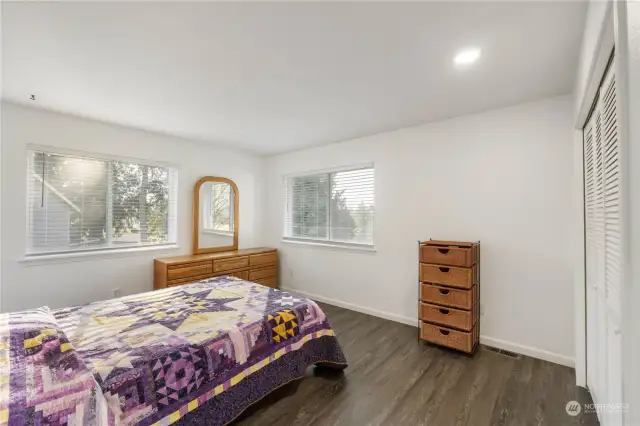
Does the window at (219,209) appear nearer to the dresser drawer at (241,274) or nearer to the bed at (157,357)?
the dresser drawer at (241,274)

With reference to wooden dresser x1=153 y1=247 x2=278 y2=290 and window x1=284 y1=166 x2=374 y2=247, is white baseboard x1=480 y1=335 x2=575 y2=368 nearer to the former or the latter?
window x1=284 y1=166 x2=374 y2=247

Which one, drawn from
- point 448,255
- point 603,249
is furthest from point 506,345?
point 603,249

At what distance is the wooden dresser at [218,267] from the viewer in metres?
3.38

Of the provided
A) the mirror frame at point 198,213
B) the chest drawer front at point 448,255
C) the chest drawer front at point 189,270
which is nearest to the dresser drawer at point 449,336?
the chest drawer front at point 448,255

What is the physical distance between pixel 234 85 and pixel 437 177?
2.25m

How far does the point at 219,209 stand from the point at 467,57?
3652 mm

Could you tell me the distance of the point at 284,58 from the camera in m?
1.90

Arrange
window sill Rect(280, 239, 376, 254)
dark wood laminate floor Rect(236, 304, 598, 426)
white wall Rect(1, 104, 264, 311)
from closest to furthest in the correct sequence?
dark wood laminate floor Rect(236, 304, 598, 426) → white wall Rect(1, 104, 264, 311) → window sill Rect(280, 239, 376, 254)

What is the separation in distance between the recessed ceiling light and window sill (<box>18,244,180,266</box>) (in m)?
3.80

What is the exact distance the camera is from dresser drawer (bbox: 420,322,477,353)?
8.28ft

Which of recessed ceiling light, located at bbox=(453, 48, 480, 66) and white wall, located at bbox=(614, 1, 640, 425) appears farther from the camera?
recessed ceiling light, located at bbox=(453, 48, 480, 66)

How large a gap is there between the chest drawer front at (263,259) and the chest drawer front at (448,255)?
246 cm

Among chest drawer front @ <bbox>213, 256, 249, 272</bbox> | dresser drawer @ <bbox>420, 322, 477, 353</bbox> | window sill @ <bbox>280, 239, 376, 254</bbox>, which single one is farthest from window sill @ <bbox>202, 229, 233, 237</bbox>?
dresser drawer @ <bbox>420, 322, 477, 353</bbox>

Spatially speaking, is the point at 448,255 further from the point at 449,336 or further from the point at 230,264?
the point at 230,264
